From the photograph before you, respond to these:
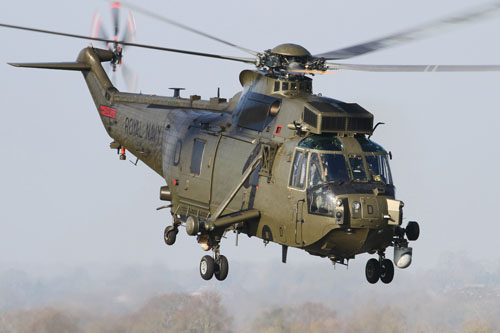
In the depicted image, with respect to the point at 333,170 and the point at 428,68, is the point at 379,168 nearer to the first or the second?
the point at 333,170

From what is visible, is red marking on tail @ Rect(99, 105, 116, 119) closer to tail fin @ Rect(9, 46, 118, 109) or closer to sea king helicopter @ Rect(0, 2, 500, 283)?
tail fin @ Rect(9, 46, 118, 109)

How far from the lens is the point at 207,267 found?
26.2m

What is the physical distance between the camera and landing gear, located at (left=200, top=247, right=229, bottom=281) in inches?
1030

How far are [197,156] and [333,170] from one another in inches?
211

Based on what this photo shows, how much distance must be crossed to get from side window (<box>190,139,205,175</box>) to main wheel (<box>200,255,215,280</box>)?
108 inches

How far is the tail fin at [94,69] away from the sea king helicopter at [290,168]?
5.79 metres

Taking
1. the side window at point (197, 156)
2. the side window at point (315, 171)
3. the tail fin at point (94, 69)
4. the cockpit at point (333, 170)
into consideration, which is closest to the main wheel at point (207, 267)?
the side window at point (197, 156)

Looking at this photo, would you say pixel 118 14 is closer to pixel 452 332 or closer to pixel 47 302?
pixel 47 302

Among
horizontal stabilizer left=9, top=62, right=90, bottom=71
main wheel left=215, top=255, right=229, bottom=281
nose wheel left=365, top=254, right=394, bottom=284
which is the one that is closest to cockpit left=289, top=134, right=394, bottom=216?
nose wheel left=365, top=254, right=394, bottom=284

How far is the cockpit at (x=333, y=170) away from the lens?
23.5m

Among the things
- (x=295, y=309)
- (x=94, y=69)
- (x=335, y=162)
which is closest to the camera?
(x=335, y=162)

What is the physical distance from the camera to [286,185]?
24281mm

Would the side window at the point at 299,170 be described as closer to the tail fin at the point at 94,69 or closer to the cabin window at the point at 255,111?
the cabin window at the point at 255,111

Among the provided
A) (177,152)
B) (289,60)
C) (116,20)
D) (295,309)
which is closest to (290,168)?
(289,60)
